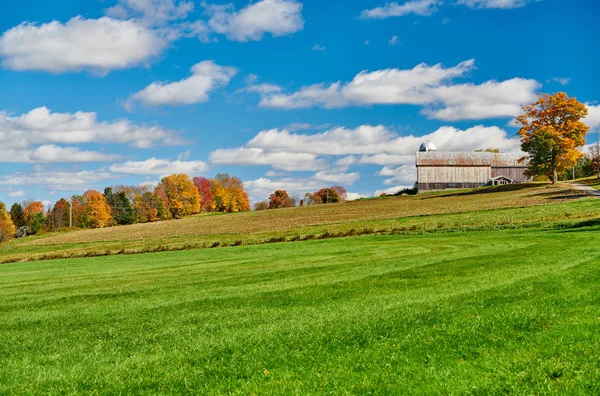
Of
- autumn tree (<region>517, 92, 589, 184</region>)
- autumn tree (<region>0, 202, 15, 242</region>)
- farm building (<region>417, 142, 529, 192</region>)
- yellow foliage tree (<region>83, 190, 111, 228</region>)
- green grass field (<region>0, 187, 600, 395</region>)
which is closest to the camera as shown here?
green grass field (<region>0, 187, 600, 395</region>)

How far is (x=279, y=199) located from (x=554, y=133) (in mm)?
88451

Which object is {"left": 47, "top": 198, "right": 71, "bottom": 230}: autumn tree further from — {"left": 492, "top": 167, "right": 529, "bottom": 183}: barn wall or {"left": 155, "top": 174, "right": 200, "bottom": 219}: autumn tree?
{"left": 492, "top": 167, "right": 529, "bottom": 183}: barn wall

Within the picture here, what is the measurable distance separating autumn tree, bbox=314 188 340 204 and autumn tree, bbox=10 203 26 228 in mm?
85301

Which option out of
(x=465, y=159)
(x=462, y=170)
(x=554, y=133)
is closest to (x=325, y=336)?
(x=554, y=133)

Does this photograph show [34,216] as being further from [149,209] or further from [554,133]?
[554,133]

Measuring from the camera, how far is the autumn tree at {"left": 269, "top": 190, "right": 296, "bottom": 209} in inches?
5901

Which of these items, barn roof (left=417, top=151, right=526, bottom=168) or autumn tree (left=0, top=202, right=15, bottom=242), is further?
barn roof (left=417, top=151, right=526, bottom=168)

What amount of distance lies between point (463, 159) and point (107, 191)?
95.0 metres

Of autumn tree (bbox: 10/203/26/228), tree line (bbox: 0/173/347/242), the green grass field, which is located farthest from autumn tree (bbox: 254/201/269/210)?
the green grass field

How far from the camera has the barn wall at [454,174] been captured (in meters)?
120

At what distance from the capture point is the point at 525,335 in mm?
7898

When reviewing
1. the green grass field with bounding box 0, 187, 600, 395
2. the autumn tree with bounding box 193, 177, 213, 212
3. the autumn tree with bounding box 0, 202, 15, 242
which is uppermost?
the autumn tree with bounding box 193, 177, 213, 212

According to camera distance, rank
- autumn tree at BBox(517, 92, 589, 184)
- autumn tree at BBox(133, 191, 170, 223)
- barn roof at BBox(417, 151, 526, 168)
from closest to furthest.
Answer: autumn tree at BBox(517, 92, 589, 184)
barn roof at BBox(417, 151, 526, 168)
autumn tree at BBox(133, 191, 170, 223)

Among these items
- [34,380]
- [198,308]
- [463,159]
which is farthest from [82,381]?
[463,159]
